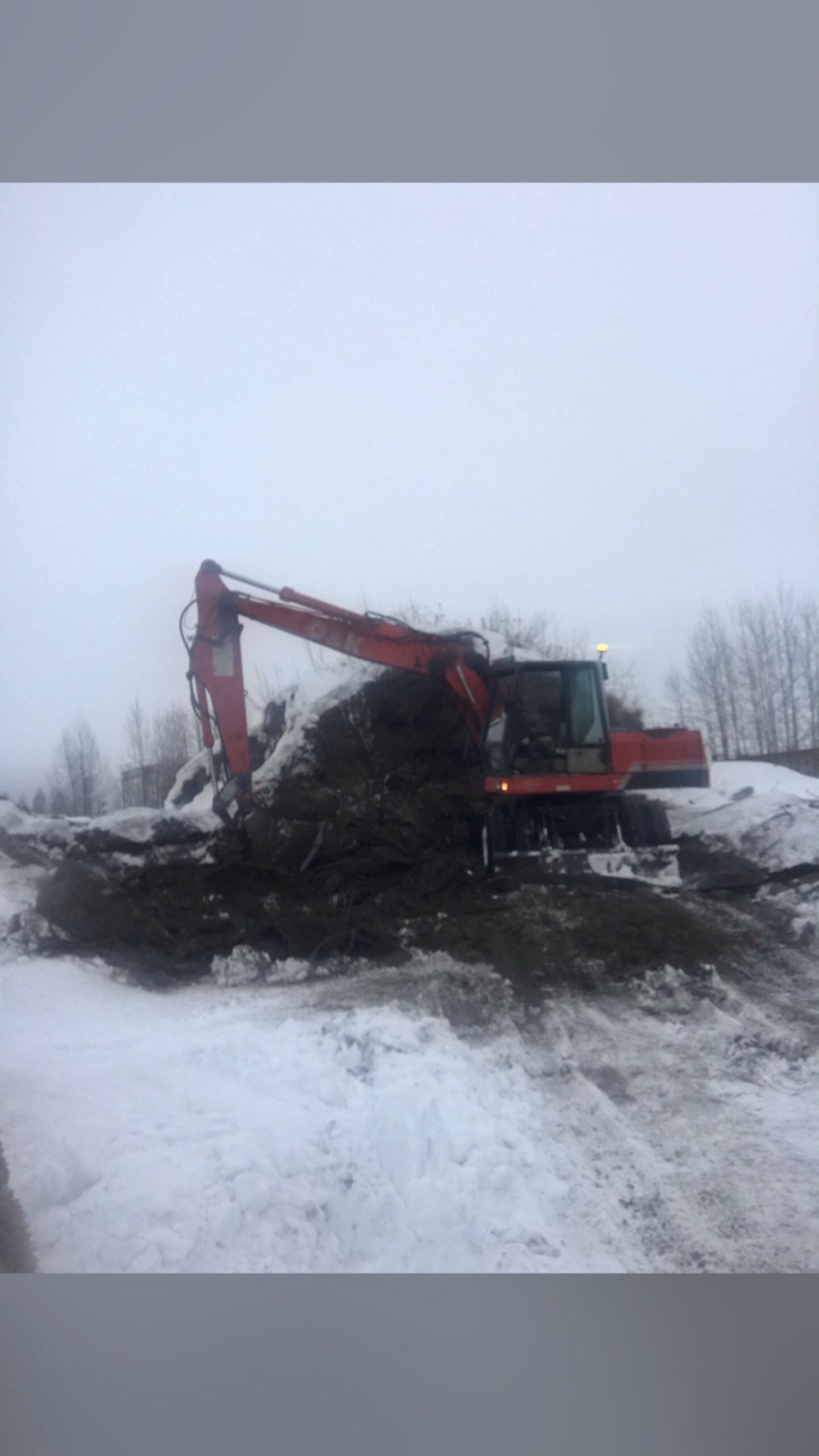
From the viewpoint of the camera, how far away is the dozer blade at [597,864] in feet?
21.0

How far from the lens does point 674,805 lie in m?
7.16

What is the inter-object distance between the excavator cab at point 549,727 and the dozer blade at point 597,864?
57cm

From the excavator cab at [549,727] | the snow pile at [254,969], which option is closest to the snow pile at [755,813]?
the excavator cab at [549,727]

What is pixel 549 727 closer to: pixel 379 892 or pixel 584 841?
pixel 584 841

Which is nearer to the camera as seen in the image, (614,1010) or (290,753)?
(614,1010)

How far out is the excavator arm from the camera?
5.62 m

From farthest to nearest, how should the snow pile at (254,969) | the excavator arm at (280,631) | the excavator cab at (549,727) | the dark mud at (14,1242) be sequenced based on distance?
the excavator cab at (549,727)
the excavator arm at (280,631)
the snow pile at (254,969)
the dark mud at (14,1242)

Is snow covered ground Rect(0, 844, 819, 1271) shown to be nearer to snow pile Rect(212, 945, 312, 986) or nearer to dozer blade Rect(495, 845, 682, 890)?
snow pile Rect(212, 945, 312, 986)

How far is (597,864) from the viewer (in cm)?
645

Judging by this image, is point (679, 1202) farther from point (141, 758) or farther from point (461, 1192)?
point (141, 758)

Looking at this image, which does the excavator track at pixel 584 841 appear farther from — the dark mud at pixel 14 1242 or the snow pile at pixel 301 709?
the dark mud at pixel 14 1242

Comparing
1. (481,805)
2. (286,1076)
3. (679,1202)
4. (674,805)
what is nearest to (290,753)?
(481,805)

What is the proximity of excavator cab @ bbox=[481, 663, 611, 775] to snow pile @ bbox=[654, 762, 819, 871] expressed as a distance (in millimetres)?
724

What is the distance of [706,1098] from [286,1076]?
1614 millimetres
